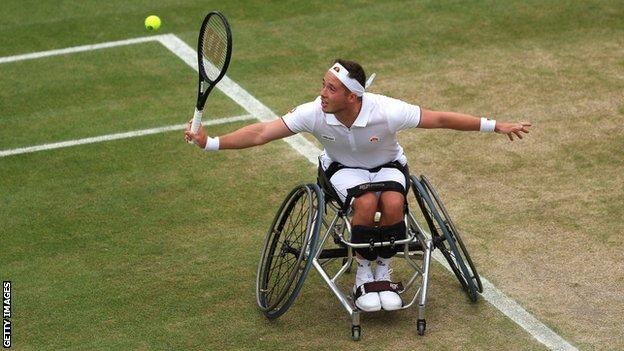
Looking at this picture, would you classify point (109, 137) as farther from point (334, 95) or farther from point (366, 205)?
point (366, 205)

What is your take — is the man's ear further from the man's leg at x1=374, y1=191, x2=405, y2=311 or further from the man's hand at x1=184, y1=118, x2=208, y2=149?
the man's hand at x1=184, y1=118, x2=208, y2=149

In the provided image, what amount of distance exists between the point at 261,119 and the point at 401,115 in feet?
12.7

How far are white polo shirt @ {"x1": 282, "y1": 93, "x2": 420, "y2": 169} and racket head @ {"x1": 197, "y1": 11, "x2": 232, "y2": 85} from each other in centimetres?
62

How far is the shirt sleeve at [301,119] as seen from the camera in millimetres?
8906

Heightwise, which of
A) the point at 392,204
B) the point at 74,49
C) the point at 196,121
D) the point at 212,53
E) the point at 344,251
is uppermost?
the point at 212,53

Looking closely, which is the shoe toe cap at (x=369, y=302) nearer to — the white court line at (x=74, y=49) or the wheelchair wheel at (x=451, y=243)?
the wheelchair wheel at (x=451, y=243)

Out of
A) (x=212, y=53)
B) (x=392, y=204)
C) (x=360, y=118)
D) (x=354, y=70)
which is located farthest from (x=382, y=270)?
(x=212, y=53)

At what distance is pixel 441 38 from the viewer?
14398 millimetres

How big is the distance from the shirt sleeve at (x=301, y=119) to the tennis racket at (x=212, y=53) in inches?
23.5

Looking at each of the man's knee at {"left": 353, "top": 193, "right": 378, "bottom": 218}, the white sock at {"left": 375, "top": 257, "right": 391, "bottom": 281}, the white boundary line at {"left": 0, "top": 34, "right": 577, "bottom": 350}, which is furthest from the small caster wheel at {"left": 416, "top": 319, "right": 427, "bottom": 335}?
the man's knee at {"left": 353, "top": 193, "right": 378, "bottom": 218}

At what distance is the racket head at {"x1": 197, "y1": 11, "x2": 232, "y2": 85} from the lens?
8725 mm

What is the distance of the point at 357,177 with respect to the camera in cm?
891

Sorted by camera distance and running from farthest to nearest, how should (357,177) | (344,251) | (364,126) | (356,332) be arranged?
(344,251), (357,177), (364,126), (356,332)

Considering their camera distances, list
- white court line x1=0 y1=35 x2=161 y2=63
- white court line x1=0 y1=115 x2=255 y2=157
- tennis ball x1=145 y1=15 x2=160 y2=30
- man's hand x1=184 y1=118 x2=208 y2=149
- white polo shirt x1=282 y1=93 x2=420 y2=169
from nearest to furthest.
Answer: man's hand x1=184 y1=118 x2=208 y2=149 → white polo shirt x1=282 y1=93 x2=420 y2=169 → white court line x1=0 y1=115 x2=255 y2=157 → tennis ball x1=145 y1=15 x2=160 y2=30 → white court line x1=0 y1=35 x2=161 y2=63
